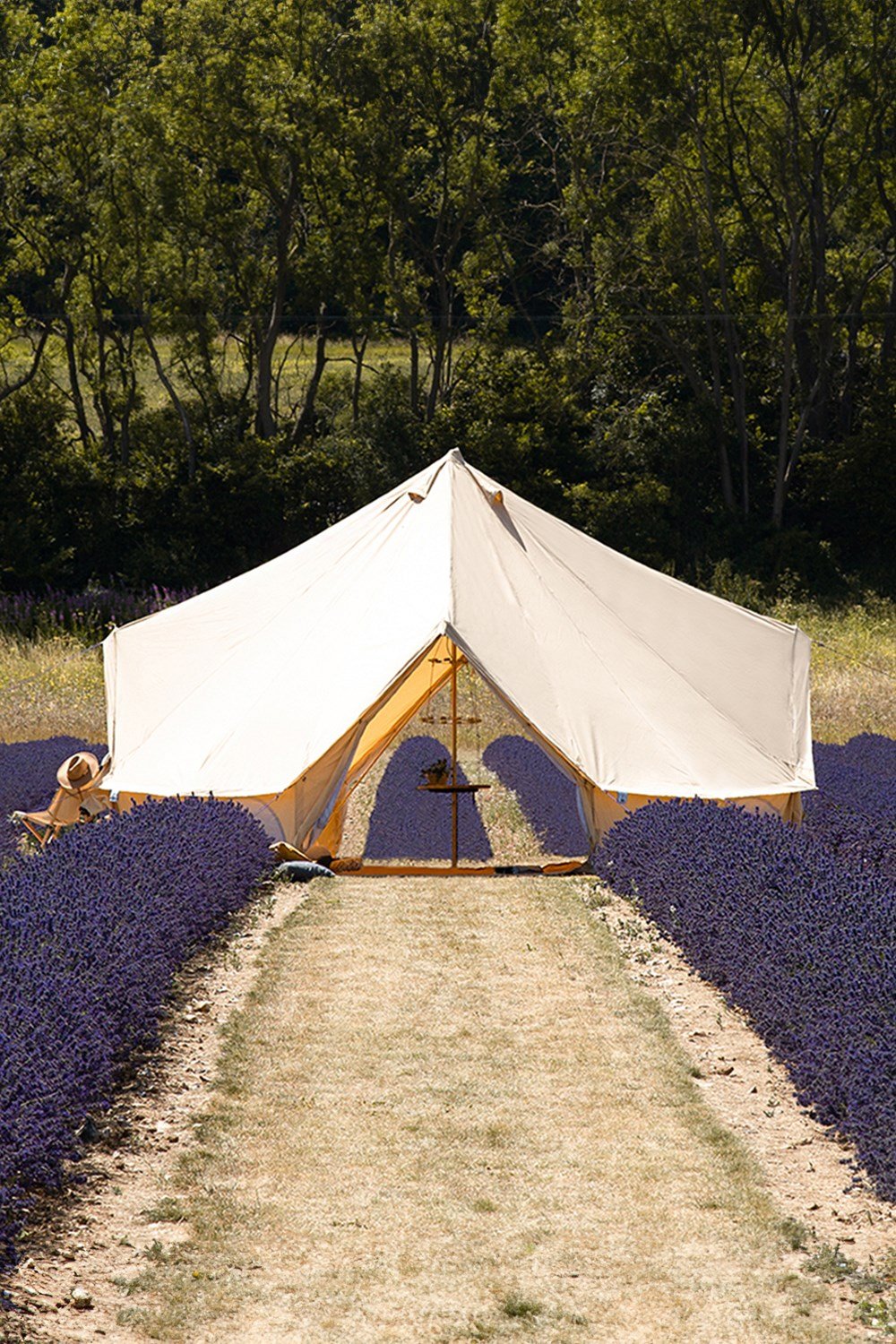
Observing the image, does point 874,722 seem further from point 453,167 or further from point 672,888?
point 453,167

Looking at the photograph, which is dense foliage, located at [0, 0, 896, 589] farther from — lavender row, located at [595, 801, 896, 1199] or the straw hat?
lavender row, located at [595, 801, 896, 1199]

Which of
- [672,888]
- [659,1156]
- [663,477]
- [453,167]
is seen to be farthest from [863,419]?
[659,1156]

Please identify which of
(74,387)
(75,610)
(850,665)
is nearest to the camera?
(850,665)

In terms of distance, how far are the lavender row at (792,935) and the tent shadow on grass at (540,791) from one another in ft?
8.01

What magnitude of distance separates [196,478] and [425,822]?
61.6ft

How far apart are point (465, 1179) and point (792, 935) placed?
2.51 meters

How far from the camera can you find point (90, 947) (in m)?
7.34

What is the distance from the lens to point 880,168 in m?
32.3

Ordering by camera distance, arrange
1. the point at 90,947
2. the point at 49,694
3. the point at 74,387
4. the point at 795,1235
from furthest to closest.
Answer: the point at 74,387, the point at 49,694, the point at 90,947, the point at 795,1235

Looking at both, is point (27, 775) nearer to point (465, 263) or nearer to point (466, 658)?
point (466, 658)

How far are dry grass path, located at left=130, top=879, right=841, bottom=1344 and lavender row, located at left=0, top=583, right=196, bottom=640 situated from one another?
18.9 meters

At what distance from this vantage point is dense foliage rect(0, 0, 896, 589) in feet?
103

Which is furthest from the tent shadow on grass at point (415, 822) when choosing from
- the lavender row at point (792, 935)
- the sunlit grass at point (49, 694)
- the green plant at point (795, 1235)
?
the green plant at point (795, 1235)

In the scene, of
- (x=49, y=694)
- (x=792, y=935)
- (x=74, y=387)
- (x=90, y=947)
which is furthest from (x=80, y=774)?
(x=74, y=387)
